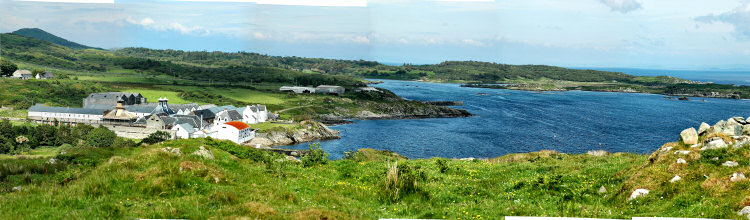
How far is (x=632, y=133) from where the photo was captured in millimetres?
57062

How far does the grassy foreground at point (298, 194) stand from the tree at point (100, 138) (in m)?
37.3

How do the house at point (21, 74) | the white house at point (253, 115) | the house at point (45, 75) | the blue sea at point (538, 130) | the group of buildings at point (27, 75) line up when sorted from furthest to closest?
the house at point (45, 75), the group of buildings at point (27, 75), the house at point (21, 74), the white house at point (253, 115), the blue sea at point (538, 130)

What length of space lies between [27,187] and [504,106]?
95098mm

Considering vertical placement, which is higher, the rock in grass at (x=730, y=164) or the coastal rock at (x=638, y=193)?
the rock in grass at (x=730, y=164)

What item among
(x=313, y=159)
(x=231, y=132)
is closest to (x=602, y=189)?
(x=313, y=159)

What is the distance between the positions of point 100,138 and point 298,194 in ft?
144

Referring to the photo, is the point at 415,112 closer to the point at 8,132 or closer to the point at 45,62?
the point at 8,132

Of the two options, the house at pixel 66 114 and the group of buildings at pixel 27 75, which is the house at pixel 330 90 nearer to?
the house at pixel 66 114

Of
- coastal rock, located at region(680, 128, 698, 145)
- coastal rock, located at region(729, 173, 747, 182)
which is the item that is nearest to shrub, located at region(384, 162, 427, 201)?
coastal rock, located at region(729, 173, 747, 182)

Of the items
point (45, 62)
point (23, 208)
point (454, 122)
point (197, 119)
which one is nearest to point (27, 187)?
point (23, 208)

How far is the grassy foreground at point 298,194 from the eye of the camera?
6.76 meters

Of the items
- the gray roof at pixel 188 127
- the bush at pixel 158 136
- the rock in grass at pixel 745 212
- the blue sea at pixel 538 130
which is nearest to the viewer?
the rock in grass at pixel 745 212

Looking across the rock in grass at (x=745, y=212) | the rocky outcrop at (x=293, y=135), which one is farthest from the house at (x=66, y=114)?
the rock in grass at (x=745, y=212)

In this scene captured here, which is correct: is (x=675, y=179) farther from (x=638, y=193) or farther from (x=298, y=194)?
(x=298, y=194)
